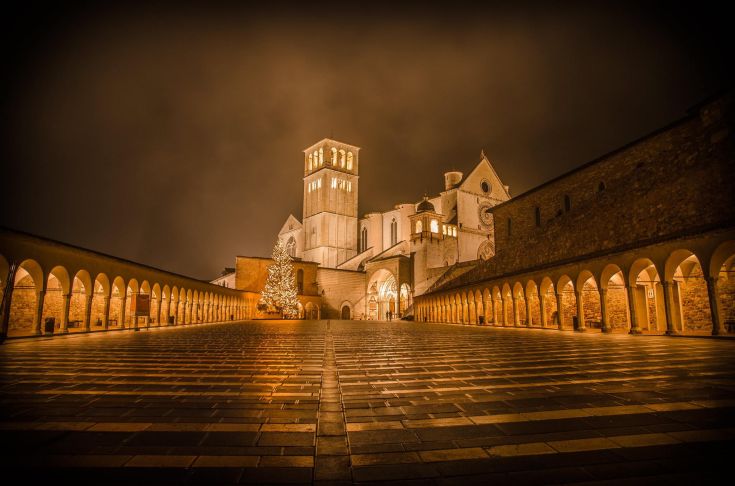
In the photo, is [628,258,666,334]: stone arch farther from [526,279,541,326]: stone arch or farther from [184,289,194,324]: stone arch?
[184,289,194,324]: stone arch

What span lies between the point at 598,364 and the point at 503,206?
28050 mm

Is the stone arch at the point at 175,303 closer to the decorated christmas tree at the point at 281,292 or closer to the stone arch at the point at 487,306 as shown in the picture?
the decorated christmas tree at the point at 281,292

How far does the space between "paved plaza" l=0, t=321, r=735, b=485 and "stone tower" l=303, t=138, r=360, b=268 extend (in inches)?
2777

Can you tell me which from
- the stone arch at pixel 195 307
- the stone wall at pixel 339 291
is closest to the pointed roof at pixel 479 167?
the stone wall at pixel 339 291

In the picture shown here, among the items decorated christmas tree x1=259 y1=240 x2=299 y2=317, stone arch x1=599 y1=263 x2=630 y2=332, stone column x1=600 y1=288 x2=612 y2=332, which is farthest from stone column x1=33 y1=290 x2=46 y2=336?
decorated christmas tree x1=259 y1=240 x2=299 y2=317

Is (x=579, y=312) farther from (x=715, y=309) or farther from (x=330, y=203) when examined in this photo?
(x=330, y=203)

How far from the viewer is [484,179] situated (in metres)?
60.4

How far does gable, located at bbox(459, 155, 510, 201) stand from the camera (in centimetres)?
5866

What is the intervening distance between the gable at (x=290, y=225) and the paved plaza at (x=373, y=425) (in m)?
78.9

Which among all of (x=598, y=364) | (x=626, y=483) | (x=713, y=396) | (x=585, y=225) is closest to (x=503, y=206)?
(x=585, y=225)

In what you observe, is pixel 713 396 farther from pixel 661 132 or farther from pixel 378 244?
pixel 378 244

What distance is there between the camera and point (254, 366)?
6.32m

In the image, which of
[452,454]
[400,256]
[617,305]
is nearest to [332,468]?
[452,454]

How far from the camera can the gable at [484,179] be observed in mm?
58662
